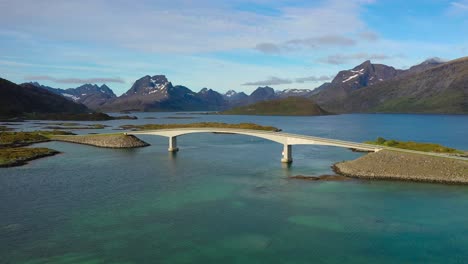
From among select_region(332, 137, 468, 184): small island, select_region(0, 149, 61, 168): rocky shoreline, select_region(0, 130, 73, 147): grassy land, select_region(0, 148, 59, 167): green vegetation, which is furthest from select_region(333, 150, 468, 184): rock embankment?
select_region(0, 130, 73, 147): grassy land

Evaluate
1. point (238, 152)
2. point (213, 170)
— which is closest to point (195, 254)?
point (213, 170)

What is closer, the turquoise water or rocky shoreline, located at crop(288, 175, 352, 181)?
the turquoise water

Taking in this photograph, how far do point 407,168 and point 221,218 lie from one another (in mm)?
38015

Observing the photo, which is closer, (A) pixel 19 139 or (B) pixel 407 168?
(B) pixel 407 168

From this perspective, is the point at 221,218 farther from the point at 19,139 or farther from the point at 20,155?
the point at 19,139

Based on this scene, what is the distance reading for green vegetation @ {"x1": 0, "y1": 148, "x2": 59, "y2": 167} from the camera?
273 feet

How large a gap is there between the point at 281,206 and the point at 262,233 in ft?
34.1

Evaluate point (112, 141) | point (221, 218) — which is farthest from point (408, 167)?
point (112, 141)

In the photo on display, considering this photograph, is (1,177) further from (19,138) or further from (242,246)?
(19,138)

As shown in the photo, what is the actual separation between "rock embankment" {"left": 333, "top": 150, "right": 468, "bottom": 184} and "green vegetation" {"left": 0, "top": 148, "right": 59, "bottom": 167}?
224 feet

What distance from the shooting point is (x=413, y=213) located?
1933 inches

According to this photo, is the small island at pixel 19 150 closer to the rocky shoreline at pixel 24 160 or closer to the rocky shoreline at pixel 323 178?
the rocky shoreline at pixel 24 160

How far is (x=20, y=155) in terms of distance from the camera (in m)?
91.0

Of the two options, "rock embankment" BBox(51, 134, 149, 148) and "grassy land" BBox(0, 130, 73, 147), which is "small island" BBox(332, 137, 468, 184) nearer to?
"rock embankment" BBox(51, 134, 149, 148)
